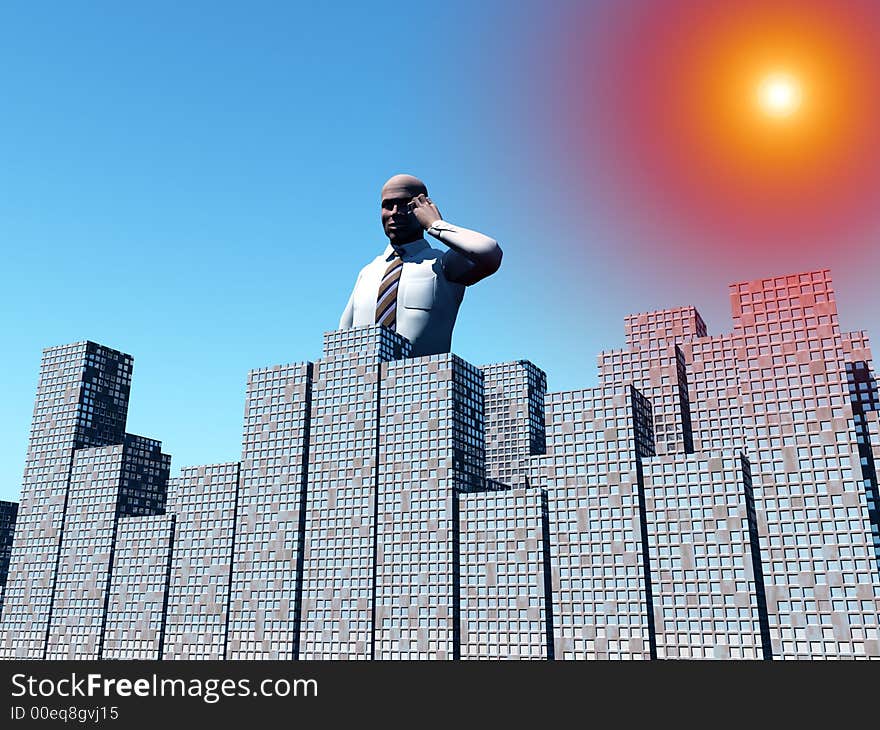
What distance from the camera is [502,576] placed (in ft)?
251

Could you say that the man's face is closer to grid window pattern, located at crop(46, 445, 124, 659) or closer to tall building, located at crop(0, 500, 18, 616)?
grid window pattern, located at crop(46, 445, 124, 659)

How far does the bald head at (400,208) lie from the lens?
8075cm

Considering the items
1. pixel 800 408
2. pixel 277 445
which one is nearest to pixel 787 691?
pixel 800 408

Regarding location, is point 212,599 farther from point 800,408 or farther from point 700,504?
point 800,408

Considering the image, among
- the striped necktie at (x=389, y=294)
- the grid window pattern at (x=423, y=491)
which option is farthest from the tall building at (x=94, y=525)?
the striped necktie at (x=389, y=294)

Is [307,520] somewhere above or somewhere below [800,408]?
below

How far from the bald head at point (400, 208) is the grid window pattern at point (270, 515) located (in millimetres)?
22907

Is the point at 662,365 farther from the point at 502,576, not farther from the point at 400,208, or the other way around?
the point at 400,208

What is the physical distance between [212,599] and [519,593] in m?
39.5

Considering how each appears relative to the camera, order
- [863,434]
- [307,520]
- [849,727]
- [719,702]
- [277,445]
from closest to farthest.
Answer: [849,727]
[719,702]
[863,434]
[307,520]
[277,445]

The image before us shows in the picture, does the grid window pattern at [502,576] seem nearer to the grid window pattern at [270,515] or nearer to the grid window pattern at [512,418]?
the grid window pattern at [512,418]

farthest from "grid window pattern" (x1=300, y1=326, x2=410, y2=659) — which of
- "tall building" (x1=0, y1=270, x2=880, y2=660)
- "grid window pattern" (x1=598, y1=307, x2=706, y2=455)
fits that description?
"grid window pattern" (x1=598, y1=307, x2=706, y2=455)

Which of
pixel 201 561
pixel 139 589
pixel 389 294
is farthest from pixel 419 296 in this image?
pixel 139 589

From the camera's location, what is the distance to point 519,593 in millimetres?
75500
